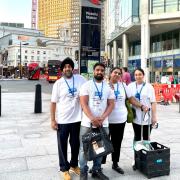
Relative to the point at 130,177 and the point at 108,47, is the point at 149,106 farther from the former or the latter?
the point at 108,47

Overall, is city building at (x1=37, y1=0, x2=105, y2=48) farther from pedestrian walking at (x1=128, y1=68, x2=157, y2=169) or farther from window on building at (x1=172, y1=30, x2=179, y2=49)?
pedestrian walking at (x1=128, y1=68, x2=157, y2=169)

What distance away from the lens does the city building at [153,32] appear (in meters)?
38.4

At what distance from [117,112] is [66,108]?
81 cm

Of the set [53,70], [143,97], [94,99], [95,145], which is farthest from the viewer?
[53,70]

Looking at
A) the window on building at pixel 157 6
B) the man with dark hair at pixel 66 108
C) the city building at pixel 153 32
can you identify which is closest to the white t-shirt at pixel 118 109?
the man with dark hair at pixel 66 108

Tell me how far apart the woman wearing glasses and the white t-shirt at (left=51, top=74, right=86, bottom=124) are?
575 mm

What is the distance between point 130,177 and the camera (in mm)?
5223

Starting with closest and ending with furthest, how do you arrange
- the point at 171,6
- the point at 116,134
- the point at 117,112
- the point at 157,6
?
the point at 117,112 < the point at 116,134 < the point at 171,6 < the point at 157,6

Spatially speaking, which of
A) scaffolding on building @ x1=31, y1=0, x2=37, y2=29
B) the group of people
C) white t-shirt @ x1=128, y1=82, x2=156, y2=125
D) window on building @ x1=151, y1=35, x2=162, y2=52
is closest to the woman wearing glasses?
the group of people

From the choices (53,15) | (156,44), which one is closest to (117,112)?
(156,44)

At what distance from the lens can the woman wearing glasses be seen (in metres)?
5.30

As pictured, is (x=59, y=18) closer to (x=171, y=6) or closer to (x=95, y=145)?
(x=171, y=6)

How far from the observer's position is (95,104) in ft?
15.9

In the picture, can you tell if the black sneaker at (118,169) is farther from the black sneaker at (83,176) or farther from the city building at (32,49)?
the city building at (32,49)
